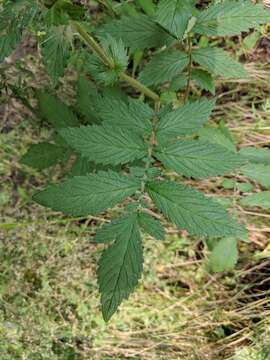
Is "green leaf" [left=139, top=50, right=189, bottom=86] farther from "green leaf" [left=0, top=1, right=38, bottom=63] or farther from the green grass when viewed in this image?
the green grass

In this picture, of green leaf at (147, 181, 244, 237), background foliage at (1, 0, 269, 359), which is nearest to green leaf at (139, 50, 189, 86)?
green leaf at (147, 181, 244, 237)

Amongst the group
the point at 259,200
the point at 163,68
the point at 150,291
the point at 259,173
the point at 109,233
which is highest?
the point at 163,68

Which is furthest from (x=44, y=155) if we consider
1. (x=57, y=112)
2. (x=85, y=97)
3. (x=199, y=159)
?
(x=199, y=159)

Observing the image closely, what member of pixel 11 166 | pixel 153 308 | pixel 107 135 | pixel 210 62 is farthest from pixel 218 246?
pixel 11 166

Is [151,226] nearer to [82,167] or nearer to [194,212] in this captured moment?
[194,212]

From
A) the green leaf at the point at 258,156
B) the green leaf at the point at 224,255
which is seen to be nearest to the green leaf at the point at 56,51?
the green leaf at the point at 258,156
